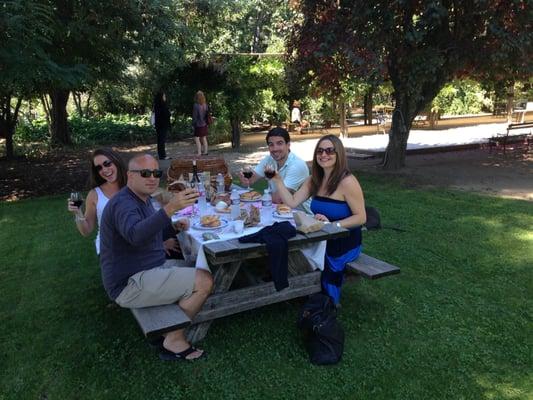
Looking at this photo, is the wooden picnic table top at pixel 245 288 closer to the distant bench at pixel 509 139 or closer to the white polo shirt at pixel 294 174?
the white polo shirt at pixel 294 174

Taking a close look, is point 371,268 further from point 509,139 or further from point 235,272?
point 509,139

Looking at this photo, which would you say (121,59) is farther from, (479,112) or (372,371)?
(479,112)

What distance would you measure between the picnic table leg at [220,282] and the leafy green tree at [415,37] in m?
5.47

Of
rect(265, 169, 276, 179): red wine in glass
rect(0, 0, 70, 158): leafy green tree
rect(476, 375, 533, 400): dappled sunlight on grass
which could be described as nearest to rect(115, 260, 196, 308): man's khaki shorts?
rect(265, 169, 276, 179): red wine in glass

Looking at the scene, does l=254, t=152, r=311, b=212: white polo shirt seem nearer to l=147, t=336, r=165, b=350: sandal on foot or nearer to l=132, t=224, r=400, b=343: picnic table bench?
l=132, t=224, r=400, b=343: picnic table bench

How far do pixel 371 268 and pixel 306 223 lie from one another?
0.66 metres

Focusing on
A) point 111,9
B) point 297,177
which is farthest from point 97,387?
point 111,9

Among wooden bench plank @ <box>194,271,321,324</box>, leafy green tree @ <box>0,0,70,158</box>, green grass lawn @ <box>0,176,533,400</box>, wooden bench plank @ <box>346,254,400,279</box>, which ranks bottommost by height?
green grass lawn @ <box>0,176,533,400</box>

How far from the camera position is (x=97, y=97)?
2753 centimetres

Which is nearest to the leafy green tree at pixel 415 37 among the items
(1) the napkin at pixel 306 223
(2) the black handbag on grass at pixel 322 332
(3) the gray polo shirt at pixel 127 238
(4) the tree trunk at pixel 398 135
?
(4) the tree trunk at pixel 398 135

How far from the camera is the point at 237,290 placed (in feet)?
10.6

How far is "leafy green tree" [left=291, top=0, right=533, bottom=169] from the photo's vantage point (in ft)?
23.9

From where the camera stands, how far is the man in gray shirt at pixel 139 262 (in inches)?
108

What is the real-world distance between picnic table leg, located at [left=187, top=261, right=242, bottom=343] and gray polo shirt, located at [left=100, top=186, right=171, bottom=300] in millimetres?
419
